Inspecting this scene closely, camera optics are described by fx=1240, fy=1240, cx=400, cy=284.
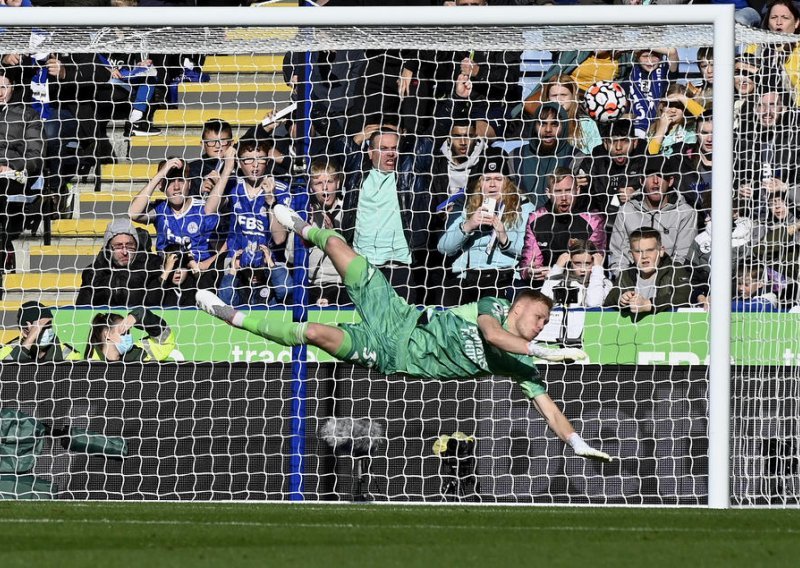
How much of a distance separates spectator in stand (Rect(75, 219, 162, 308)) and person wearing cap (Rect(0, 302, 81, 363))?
24 centimetres

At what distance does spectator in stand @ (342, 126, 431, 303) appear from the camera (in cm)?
700

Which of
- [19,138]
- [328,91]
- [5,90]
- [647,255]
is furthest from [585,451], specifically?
[5,90]

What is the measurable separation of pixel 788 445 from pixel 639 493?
33.6 inches

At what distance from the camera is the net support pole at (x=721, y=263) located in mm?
5562

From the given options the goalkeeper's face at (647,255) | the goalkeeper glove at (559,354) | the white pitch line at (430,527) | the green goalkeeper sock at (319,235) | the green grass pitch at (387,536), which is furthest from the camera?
the goalkeeper's face at (647,255)

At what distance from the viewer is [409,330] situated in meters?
6.57

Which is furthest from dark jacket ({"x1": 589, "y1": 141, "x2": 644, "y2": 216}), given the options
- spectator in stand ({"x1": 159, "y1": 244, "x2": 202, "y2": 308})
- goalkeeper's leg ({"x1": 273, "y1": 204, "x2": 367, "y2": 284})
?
spectator in stand ({"x1": 159, "y1": 244, "x2": 202, "y2": 308})

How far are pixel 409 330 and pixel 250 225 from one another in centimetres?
132

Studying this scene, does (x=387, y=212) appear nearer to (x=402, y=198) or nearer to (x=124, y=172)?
(x=402, y=198)

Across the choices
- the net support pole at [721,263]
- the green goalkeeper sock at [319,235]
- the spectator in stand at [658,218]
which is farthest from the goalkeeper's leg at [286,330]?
the net support pole at [721,263]

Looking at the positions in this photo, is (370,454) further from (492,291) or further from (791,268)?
(791,268)

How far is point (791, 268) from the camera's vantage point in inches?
269

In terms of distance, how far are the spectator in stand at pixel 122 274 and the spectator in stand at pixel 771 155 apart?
3363mm

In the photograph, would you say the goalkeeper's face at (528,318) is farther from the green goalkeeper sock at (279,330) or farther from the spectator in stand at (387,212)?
the green goalkeeper sock at (279,330)
